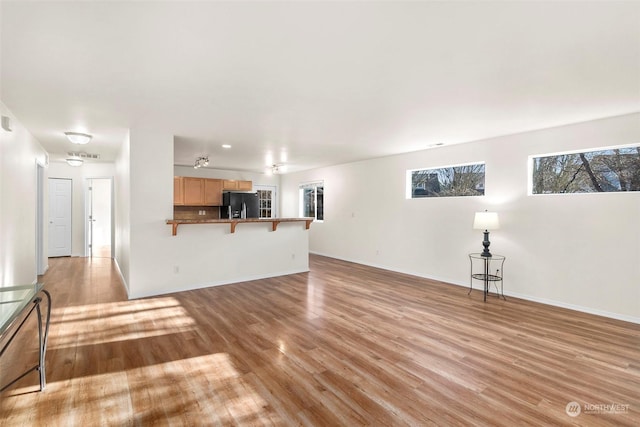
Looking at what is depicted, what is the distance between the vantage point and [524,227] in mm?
4355

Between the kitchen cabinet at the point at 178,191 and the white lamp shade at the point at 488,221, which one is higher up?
the kitchen cabinet at the point at 178,191

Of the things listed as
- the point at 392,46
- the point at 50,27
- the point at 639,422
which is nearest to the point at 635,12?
the point at 392,46

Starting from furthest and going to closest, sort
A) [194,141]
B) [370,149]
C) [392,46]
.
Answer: [370,149] → [194,141] → [392,46]

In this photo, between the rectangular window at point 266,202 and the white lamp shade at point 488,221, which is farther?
the rectangular window at point 266,202

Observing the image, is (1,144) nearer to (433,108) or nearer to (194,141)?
(194,141)

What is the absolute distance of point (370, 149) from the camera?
563 cm

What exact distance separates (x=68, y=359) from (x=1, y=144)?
2.39 meters

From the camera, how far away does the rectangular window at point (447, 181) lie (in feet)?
16.4

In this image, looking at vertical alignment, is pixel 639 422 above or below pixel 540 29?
below

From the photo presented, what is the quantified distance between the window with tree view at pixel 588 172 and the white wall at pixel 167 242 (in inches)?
177

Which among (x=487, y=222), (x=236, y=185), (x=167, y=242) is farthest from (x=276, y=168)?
(x=487, y=222)

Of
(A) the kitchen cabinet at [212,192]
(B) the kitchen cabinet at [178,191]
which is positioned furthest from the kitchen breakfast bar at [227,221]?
(B) the kitchen cabinet at [178,191]

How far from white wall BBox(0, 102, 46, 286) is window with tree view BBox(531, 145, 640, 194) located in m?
6.63

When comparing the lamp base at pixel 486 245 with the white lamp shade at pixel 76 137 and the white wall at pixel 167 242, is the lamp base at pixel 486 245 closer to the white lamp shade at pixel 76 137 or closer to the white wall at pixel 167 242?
the white wall at pixel 167 242
